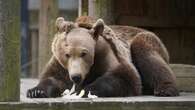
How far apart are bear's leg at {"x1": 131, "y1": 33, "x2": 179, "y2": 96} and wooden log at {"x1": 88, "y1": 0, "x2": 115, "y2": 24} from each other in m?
1.44

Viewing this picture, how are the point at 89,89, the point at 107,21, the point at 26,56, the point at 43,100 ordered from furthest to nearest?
1. the point at 26,56
2. the point at 107,21
3. the point at 89,89
4. the point at 43,100

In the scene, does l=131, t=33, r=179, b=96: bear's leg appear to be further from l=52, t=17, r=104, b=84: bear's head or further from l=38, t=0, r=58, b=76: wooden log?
l=38, t=0, r=58, b=76: wooden log

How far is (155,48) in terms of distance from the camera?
7.95 m

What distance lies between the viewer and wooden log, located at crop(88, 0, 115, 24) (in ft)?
30.6

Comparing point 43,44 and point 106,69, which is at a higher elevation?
point 106,69

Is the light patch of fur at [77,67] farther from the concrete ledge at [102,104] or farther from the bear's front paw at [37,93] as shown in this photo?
the concrete ledge at [102,104]

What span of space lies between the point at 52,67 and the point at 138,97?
874 millimetres

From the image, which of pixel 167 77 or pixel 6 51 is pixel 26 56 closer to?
pixel 167 77

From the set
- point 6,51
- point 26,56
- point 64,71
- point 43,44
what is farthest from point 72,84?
point 26,56

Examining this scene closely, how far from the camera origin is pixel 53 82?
7.32 metres

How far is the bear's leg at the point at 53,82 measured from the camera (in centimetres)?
708

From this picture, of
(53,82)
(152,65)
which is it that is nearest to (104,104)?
(53,82)

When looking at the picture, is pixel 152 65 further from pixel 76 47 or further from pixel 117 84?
pixel 76 47

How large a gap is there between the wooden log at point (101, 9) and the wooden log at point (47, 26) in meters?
2.20
